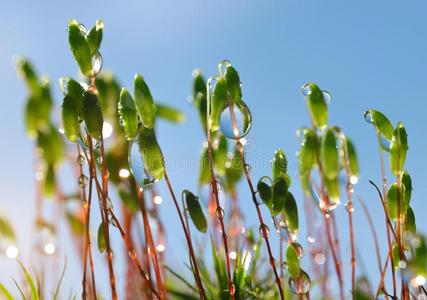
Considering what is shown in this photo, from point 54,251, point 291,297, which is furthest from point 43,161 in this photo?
point 291,297

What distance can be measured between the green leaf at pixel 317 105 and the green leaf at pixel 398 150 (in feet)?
0.49

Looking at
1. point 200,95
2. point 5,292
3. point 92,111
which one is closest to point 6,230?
point 5,292

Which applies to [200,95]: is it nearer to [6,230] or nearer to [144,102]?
[144,102]

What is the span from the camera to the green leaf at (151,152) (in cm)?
95

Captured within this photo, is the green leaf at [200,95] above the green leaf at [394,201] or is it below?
above

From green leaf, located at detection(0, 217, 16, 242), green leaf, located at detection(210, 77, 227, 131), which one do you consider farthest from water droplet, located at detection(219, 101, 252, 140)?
green leaf, located at detection(0, 217, 16, 242)

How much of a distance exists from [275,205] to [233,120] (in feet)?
0.57

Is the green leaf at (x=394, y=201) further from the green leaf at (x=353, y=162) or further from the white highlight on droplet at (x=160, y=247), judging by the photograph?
the white highlight on droplet at (x=160, y=247)

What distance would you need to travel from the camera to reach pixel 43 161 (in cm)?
145

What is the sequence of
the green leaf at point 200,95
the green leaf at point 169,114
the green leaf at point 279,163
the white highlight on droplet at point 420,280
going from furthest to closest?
the green leaf at point 169,114, the green leaf at point 200,95, the green leaf at point 279,163, the white highlight on droplet at point 420,280

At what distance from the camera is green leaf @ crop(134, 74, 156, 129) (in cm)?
94

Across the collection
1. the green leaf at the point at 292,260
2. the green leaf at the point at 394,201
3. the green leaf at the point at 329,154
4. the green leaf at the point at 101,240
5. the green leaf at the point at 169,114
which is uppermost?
the green leaf at the point at 169,114

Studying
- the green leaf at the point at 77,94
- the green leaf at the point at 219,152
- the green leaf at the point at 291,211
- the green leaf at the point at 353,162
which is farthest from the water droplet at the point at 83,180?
the green leaf at the point at 353,162

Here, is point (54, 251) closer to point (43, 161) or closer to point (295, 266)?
point (43, 161)
